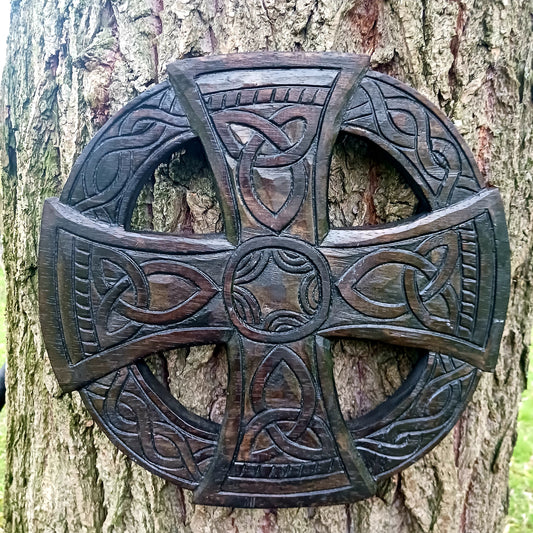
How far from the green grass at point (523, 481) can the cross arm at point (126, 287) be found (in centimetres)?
195

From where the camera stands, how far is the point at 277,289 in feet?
3.64

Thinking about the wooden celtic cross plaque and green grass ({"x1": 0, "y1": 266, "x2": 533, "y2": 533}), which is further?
green grass ({"x1": 0, "y1": 266, "x2": 533, "y2": 533})

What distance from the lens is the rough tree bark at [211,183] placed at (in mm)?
1158

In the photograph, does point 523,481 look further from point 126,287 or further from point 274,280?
point 126,287

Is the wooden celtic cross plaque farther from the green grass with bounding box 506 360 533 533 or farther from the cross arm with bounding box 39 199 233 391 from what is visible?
the green grass with bounding box 506 360 533 533

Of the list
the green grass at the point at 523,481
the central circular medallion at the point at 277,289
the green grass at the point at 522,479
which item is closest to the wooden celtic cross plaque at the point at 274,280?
the central circular medallion at the point at 277,289

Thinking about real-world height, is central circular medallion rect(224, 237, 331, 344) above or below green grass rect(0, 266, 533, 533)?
above

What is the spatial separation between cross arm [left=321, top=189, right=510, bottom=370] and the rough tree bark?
10 centimetres

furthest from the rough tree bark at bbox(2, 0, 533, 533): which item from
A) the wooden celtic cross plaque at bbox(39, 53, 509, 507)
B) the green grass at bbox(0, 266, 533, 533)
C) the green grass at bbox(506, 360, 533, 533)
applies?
the green grass at bbox(506, 360, 533, 533)

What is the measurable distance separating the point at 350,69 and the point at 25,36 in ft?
2.66

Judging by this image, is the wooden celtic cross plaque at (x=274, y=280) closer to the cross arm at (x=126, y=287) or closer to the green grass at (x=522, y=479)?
the cross arm at (x=126, y=287)

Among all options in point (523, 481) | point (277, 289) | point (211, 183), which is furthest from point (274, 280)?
point (523, 481)

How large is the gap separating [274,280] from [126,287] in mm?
313

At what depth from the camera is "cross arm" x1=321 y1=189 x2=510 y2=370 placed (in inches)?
43.9
